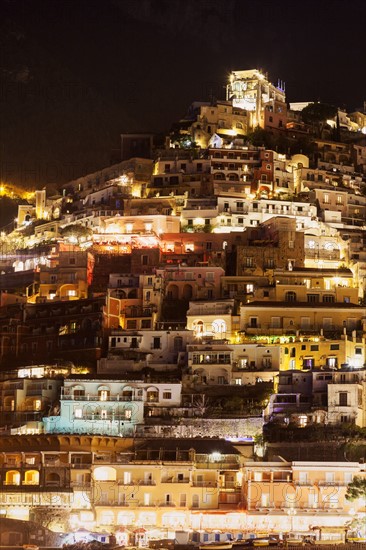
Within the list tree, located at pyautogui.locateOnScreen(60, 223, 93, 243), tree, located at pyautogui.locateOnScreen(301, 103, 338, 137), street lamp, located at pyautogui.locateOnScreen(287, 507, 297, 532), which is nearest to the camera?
street lamp, located at pyautogui.locateOnScreen(287, 507, 297, 532)

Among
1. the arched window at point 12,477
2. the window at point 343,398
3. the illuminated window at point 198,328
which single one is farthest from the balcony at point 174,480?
the illuminated window at point 198,328

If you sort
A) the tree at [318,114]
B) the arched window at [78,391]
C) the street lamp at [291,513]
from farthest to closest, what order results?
the tree at [318,114], the arched window at [78,391], the street lamp at [291,513]

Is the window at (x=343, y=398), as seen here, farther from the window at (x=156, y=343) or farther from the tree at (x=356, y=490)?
the window at (x=156, y=343)

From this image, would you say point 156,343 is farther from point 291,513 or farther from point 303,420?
point 291,513

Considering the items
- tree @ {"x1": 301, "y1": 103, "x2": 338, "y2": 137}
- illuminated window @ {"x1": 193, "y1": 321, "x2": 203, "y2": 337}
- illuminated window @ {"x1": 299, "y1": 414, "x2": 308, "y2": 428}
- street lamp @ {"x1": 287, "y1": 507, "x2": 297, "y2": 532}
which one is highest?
tree @ {"x1": 301, "y1": 103, "x2": 338, "y2": 137}

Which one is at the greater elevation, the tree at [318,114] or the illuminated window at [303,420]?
the tree at [318,114]

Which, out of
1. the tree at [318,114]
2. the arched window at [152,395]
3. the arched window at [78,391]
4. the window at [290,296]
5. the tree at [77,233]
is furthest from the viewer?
the tree at [318,114]

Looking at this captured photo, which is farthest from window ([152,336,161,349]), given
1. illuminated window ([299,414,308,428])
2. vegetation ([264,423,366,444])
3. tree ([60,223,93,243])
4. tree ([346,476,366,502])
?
tree ([346,476,366,502])

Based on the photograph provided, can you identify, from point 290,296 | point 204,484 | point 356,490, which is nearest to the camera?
point 356,490

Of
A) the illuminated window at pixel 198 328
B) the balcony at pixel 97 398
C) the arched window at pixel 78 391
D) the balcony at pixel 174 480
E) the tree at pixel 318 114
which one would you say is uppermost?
the tree at pixel 318 114

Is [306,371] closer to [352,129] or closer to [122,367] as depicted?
[122,367]

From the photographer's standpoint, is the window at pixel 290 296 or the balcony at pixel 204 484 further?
the window at pixel 290 296

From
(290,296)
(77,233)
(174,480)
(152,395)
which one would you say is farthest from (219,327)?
(77,233)

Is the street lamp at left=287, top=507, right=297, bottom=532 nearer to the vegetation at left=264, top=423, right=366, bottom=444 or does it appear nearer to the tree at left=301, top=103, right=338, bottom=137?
the vegetation at left=264, top=423, right=366, bottom=444
